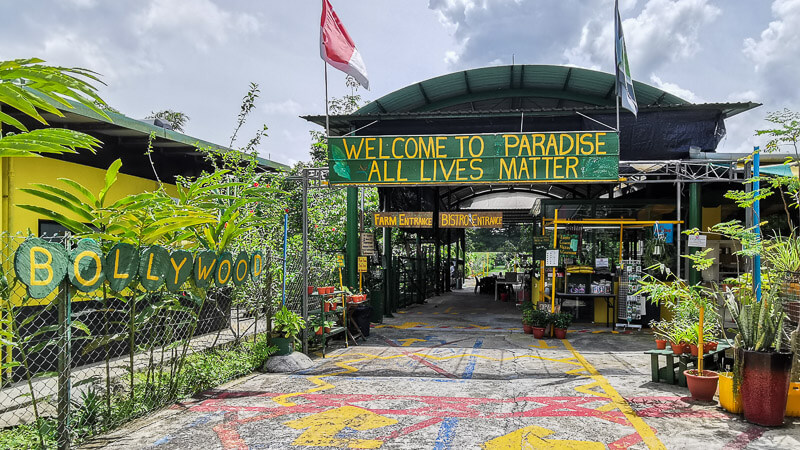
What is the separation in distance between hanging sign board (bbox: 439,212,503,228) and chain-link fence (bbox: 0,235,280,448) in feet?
22.1

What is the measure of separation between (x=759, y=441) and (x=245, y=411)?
5.30m

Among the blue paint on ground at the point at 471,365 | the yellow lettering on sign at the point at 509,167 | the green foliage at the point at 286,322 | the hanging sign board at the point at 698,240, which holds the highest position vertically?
the yellow lettering on sign at the point at 509,167

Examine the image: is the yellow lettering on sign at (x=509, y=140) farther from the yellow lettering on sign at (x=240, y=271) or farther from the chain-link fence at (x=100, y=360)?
the yellow lettering on sign at (x=240, y=271)

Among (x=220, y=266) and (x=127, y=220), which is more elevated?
(x=127, y=220)

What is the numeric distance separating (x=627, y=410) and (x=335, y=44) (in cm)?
777

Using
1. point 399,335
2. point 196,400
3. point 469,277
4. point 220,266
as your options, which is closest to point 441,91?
point 399,335

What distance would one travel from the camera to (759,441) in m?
4.80

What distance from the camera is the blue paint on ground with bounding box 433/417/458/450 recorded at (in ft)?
15.5

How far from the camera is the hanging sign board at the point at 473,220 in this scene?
45.7 feet

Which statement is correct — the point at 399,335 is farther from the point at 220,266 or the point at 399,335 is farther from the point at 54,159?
the point at 54,159

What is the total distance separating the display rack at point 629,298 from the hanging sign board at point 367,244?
6215 mm

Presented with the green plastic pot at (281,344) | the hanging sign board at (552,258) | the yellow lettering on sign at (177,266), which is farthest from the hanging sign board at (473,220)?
the yellow lettering on sign at (177,266)

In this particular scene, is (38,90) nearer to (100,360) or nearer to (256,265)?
(256,265)

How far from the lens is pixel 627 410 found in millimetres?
5770
